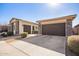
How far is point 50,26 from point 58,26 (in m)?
0.94

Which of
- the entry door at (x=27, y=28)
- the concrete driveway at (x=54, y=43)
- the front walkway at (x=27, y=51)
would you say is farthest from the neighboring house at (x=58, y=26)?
the front walkway at (x=27, y=51)

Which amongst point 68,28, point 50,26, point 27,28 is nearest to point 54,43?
point 68,28

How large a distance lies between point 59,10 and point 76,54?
251 centimetres

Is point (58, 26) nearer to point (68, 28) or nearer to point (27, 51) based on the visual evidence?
point (68, 28)

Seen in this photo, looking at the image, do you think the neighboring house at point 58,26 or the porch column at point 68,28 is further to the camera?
the neighboring house at point 58,26

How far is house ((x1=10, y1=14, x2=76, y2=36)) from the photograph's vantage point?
705 centimetres

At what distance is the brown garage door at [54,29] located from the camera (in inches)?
303

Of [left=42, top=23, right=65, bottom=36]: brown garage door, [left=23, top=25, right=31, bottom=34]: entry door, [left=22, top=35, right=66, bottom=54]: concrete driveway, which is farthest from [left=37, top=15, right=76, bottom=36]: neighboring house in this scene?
[left=23, top=25, right=31, bottom=34]: entry door

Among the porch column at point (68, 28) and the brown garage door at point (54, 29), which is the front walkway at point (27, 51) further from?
the brown garage door at point (54, 29)

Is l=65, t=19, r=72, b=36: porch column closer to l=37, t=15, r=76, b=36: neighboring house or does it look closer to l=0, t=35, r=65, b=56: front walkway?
l=37, t=15, r=76, b=36: neighboring house

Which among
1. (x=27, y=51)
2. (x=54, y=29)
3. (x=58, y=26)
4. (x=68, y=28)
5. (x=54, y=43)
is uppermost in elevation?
(x=58, y=26)

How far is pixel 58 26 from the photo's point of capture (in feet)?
26.3

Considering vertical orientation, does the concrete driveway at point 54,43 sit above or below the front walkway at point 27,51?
above

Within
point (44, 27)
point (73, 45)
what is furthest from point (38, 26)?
point (73, 45)
